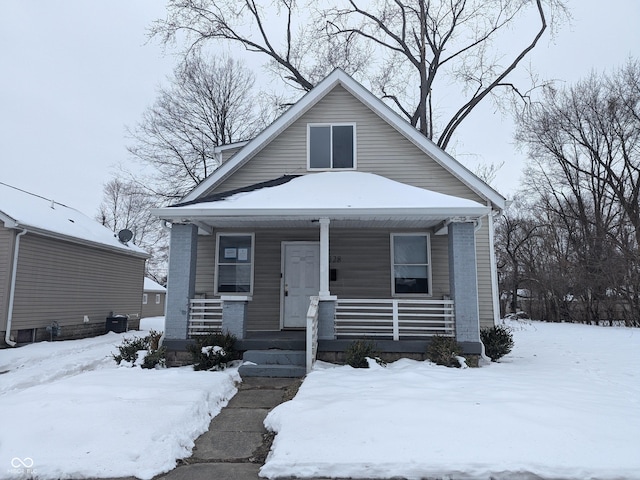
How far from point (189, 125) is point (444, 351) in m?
19.0

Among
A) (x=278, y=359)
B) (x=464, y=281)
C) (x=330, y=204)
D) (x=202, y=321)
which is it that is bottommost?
(x=278, y=359)

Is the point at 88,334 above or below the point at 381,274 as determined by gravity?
below

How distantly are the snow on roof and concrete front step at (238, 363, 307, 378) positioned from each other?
283 cm

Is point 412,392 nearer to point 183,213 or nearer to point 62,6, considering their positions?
point 183,213

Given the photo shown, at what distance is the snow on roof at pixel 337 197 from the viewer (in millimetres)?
7788

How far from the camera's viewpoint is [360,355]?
23.6ft

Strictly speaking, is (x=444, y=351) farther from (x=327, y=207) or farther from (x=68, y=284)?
(x=68, y=284)

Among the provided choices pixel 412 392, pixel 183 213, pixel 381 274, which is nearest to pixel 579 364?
pixel 381 274

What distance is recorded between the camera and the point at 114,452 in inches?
145

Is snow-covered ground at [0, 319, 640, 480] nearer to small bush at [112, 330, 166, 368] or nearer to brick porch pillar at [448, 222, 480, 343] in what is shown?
small bush at [112, 330, 166, 368]

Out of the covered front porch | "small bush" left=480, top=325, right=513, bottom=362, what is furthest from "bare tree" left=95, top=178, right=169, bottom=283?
"small bush" left=480, top=325, right=513, bottom=362

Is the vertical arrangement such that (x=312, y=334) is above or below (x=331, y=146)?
below

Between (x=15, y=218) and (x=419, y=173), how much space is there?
10.7 metres

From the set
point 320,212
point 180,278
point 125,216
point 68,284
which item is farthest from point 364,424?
point 125,216
